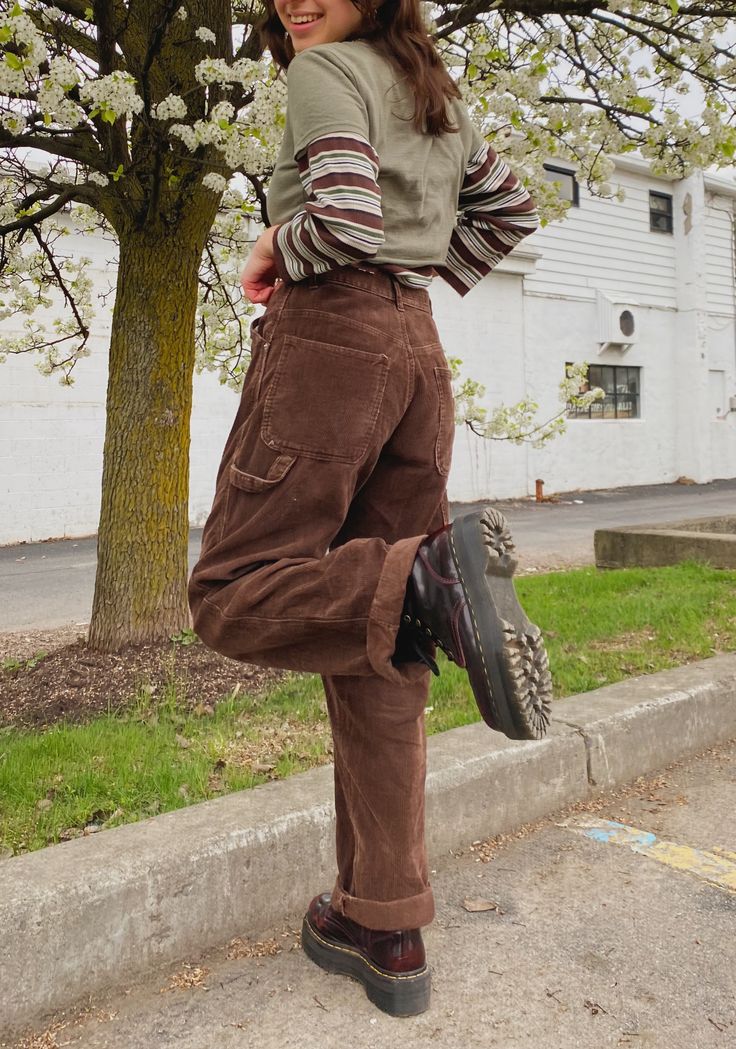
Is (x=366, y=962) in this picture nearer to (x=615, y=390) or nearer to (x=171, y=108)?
(x=171, y=108)

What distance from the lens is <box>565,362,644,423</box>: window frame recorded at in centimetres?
1909

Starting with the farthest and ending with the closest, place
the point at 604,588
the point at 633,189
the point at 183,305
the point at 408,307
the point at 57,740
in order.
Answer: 1. the point at 633,189
2. the point at 604,588
3. the point at 183,305
4. the point at 57,740
5. the point at 408,307

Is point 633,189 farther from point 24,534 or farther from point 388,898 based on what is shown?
point 388,898

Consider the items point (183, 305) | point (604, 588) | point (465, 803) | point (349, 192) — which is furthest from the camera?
point (604, 588)

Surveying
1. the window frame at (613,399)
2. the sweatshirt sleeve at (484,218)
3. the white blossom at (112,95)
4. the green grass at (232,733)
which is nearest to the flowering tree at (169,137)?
the white blossom at (112,95)

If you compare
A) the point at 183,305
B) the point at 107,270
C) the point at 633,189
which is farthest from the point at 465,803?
the point at 633,189

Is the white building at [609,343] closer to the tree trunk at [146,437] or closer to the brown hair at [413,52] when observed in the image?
the tree trunk at [146,437]

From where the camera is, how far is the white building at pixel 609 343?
54.8ft

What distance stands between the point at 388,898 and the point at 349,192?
1.39 meters

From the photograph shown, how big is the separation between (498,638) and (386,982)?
886 mm

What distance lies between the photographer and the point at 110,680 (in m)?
4.29

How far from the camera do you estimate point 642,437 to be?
19.8 meters

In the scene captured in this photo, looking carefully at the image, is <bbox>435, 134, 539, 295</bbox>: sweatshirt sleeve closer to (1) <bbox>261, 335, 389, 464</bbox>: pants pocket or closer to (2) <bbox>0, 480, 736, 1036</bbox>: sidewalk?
(1) <bbox>261, 335, 389, 464</bbox>: pants pocket

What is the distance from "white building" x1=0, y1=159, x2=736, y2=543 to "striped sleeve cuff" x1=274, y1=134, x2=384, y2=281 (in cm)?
1159
